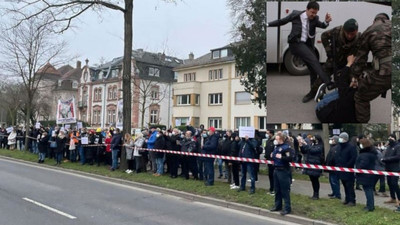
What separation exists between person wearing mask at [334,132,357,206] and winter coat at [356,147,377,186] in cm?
39

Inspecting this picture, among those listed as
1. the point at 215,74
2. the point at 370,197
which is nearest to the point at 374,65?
the point at 370,197

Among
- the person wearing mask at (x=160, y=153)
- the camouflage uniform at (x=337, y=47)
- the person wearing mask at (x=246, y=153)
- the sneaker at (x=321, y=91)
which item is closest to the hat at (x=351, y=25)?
the camouflage uniform at (x=337, y=47)

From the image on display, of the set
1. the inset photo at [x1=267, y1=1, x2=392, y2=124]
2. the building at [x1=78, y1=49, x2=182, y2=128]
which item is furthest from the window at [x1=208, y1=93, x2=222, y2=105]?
the inset photo at [x1=267, y1=1, x2=392, y2=124]

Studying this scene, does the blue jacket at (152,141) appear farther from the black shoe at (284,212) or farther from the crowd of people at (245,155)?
the black shoe at (284,212)

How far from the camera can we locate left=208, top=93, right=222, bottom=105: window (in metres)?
48.8

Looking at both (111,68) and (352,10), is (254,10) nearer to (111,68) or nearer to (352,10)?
(352,10)

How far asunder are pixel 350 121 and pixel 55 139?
14.5 meters

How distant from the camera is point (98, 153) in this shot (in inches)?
696

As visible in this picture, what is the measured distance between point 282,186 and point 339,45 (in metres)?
4.36

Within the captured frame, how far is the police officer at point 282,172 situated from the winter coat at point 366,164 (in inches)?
67.7

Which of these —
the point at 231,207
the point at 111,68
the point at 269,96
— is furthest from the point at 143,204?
the point at 111,68

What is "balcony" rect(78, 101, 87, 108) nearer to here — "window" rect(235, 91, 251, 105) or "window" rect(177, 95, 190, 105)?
"window" rect(177, 95, 190, 105)

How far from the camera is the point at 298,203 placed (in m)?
9.55

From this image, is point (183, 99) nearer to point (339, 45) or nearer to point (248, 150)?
point (248, 150)
